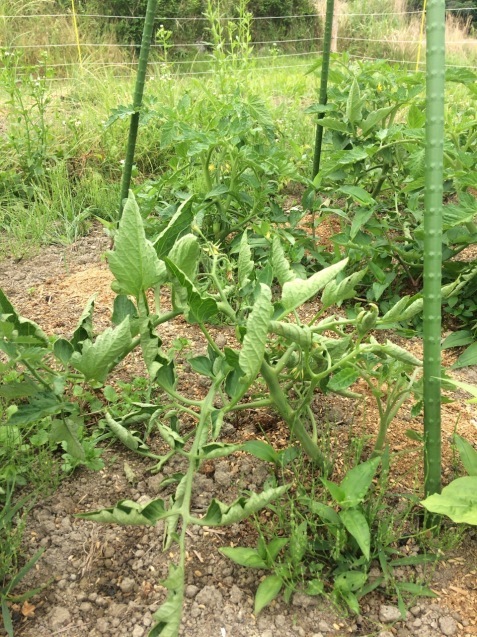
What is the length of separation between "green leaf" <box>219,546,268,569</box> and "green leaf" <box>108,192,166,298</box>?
61 centimetres

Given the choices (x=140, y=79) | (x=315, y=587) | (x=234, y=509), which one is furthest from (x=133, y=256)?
(x=140, y=79)

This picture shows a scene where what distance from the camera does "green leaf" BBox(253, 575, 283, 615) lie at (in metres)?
1.37

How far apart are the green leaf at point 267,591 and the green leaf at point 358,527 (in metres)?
0.19

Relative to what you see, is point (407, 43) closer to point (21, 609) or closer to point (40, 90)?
point (40, 90)

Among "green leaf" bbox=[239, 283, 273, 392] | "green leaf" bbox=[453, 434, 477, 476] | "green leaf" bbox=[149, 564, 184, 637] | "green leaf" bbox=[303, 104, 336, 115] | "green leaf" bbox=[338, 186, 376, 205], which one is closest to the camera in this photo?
"green leaf" bbox=[149, 564, 184, 637]

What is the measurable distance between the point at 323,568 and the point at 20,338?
0.84 m

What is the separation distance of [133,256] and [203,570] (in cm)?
72

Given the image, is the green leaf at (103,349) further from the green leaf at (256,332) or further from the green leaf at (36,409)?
the green leaf at (256,332)

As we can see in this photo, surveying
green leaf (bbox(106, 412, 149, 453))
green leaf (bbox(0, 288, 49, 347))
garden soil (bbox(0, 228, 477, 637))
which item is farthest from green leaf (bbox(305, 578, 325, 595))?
green leaf (bbox(0, 288, 49, 347))

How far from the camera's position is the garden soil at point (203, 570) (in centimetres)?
138

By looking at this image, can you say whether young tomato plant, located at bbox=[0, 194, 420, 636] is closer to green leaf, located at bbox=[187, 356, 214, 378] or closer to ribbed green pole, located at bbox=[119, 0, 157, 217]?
green leaf, located at bbox=[187, 356, 214, 378]

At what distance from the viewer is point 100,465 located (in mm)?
1676

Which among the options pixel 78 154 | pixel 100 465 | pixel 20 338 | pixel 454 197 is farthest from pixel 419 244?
pixel 78 154

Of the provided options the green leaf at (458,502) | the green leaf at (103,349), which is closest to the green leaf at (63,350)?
the green leaf at (103,349)
